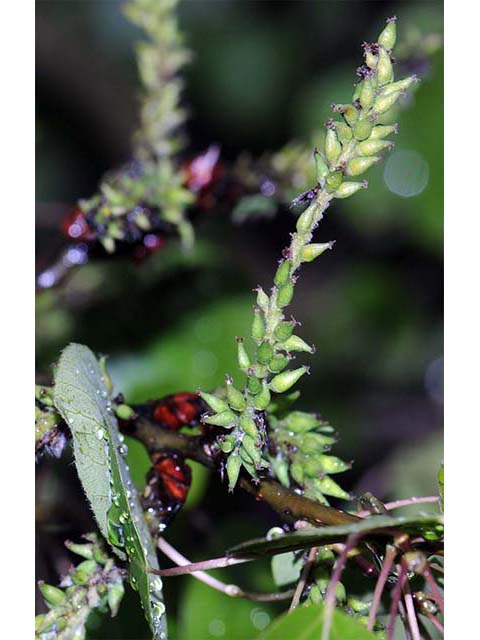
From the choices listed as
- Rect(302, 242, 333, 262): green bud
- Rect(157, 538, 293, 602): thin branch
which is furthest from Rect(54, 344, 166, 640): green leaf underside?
Rect(302, 242, 333, 262): green bud

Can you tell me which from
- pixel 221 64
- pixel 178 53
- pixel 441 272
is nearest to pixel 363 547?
pixel 178 53

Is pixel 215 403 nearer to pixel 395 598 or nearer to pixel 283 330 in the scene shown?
pixel 283 330

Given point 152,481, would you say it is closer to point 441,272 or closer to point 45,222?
point 45,222

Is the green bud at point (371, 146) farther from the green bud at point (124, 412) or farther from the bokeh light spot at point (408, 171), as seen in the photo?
the bokeh light spot at point (408, 171)

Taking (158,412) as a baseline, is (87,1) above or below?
above

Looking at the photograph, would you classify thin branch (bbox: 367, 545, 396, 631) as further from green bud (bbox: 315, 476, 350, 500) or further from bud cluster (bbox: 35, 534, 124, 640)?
bud cluster (bbox: 35, 534, 124, 640)

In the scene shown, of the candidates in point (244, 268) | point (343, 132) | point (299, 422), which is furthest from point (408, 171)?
point (343, 132)
